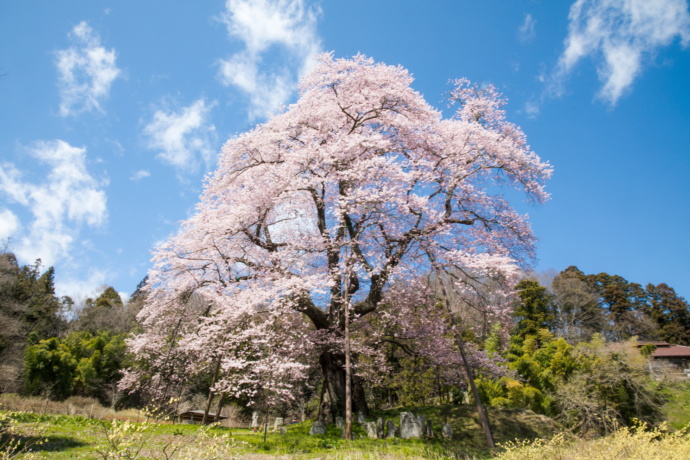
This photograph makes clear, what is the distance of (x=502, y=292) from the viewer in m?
12.4

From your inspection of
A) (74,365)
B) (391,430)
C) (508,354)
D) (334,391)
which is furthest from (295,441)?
(74,365)

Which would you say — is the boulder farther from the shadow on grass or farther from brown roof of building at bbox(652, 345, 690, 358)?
brown roof of building at bbox(652, 345, 690, 358)

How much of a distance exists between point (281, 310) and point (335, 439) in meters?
3.79

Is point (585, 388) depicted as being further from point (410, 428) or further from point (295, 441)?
point (295, 441)

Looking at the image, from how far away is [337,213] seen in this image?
1174 cm

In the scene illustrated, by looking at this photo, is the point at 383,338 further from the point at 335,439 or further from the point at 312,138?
the point at 312,138

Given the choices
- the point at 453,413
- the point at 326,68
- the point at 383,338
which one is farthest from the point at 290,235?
the point at 453,413

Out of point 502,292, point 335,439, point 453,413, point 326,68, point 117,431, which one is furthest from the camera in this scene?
point 326,68

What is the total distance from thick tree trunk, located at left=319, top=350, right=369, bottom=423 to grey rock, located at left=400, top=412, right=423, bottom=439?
2.59m

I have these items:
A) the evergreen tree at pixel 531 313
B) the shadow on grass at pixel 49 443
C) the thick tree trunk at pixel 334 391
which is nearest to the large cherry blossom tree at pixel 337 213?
the thick tree trunk at pixel 334 391

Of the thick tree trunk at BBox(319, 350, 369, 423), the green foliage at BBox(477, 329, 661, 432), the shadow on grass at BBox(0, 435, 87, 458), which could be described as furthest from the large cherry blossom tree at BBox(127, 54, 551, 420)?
the green foliage at BBox(477, 329, 661, 432)

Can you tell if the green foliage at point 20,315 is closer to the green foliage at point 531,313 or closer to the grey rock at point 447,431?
the grey rock at point 447,431

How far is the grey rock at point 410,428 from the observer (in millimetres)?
10703

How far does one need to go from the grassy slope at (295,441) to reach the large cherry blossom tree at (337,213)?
91.3 inches
